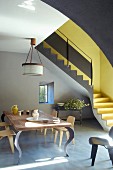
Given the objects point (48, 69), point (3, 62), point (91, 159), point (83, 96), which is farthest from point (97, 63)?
point (91, 159)

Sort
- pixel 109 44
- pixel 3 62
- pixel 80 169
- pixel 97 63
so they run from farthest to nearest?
pixel 97 63 → pixel 3 62 → pixel 80 169 → pixel 109 44

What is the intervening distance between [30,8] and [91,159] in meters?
2.96

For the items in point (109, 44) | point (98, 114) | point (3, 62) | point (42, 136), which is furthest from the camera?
point (3, 62)

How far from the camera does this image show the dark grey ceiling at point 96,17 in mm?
867

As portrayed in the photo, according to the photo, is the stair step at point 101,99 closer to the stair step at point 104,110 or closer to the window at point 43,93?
the stair step at point 104,110

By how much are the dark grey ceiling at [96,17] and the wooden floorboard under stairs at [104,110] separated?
17.6 feet

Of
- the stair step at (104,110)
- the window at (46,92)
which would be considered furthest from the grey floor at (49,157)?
the window at (46,92)

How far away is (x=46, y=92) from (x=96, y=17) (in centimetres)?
752

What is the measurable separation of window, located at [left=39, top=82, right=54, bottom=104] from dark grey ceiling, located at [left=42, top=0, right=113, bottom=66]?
7.05 m

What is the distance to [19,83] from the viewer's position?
24.6 ft

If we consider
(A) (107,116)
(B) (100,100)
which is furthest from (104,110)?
(B) (100,100)

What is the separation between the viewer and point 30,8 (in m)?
3.12

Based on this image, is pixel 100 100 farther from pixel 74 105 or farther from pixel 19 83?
pixel 19 83

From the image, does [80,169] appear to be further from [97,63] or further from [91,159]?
[97,63]
